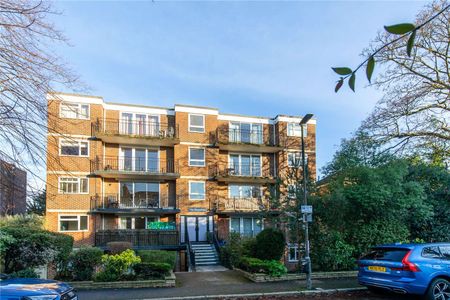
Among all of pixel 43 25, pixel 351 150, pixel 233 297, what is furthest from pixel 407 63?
pixel 43 25

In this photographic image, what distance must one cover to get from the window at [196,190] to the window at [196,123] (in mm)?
3691

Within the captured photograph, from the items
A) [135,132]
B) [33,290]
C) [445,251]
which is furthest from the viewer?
[135,132]

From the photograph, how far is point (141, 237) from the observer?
22109 mm

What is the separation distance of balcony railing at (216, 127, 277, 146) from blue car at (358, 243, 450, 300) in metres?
17.4

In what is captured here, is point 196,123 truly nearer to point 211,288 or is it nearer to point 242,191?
→ point 242,191

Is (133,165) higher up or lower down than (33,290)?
higher up

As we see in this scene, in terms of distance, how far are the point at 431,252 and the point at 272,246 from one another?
19.8 feet

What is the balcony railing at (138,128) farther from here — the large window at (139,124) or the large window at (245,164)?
the large window at (245,164)

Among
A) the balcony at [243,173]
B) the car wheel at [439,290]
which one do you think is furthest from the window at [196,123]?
the car wheel at [439,290]

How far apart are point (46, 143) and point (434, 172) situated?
15.0 m

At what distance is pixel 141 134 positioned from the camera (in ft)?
82.4

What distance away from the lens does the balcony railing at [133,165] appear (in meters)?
23.7

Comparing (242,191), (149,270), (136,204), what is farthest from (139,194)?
(149,270)

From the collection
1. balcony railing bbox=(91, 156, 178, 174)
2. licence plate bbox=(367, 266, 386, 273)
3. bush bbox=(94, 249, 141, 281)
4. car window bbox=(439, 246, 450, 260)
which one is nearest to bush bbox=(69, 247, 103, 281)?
bush bbox=(94, 249, 141, 281)
